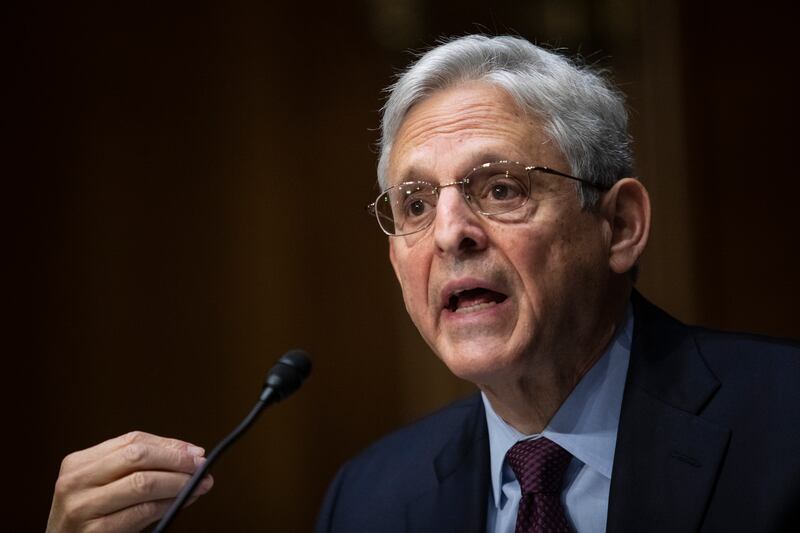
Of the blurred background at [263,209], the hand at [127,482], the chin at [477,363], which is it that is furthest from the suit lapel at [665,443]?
the blurred background at [263,209]

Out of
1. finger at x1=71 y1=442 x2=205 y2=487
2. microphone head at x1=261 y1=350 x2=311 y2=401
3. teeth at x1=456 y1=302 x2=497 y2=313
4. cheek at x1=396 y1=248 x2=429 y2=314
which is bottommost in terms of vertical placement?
finger at x1=71 y1=442 x2=205 y2=487

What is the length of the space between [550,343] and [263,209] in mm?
1573

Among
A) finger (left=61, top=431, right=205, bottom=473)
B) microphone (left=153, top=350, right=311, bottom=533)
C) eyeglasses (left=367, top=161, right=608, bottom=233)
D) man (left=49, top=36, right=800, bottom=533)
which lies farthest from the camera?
eyeglasses (left=367, top=161, right=608, bottom=233)

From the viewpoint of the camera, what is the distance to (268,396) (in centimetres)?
131

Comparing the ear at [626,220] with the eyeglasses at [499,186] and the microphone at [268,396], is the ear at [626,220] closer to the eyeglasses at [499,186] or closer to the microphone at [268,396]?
the eyeglasses at [499,186]

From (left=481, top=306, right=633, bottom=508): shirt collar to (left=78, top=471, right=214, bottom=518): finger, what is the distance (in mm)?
643

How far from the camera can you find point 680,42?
2.72 metres

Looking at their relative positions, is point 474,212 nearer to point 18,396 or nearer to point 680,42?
point 680,42

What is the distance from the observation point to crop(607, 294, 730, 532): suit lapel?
1.48m

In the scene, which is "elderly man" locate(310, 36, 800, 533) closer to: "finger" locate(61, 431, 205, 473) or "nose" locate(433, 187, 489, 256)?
"nose" locate(433, 187, 489, 256)

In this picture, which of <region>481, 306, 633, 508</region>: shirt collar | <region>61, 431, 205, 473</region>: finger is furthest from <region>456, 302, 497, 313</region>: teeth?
<region>61, 431, 205, 473</region>: finger

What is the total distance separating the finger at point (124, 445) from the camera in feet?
4.41

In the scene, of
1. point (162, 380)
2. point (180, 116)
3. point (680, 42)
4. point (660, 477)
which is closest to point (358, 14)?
point (180, 116)

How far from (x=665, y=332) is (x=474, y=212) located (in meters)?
0.48
